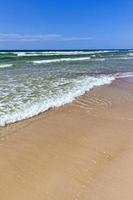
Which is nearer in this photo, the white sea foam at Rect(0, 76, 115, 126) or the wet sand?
the wet sand

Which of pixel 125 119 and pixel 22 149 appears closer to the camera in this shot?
pixel 22 149

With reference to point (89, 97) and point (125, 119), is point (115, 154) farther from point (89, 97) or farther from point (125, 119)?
point (89, 97)

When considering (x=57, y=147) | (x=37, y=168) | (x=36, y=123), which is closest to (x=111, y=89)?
(x=36, y=123)

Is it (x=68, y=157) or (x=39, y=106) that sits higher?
(x=39, y=106)

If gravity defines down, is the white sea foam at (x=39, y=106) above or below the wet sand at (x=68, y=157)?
above

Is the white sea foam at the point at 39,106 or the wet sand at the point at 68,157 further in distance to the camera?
the white sea foam at the point at 39,106

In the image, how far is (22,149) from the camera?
5.09 metres

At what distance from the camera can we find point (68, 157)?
4766 millimetres

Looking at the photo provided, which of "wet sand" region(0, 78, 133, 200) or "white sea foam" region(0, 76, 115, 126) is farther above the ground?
"white sea foam" region(0, 76, 115, 126)

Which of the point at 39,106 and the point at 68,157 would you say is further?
the point at 39,106

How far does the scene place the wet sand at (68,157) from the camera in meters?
3.69

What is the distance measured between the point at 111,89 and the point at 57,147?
24.2 feet

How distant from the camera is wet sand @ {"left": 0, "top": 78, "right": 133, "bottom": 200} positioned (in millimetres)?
3688

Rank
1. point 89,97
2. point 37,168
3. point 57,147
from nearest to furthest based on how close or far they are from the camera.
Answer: point 37,168
point 57,147
point 89,97
